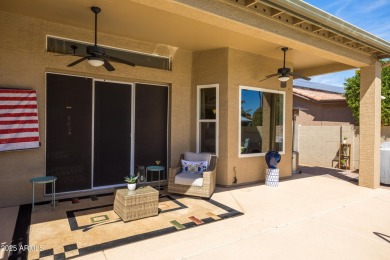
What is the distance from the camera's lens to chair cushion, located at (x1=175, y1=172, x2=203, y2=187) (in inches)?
209

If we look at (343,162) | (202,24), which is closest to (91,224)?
(202,24)

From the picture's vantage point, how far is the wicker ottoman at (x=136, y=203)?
403cm

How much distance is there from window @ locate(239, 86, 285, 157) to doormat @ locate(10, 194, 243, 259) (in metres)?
2.29

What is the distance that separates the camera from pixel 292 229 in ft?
12.8

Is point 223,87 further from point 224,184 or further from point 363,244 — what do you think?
point 363,244

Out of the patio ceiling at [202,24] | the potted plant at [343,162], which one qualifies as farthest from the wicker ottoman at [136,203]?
the potted plant at [343,162]

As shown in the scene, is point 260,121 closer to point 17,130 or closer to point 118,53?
point 118,53

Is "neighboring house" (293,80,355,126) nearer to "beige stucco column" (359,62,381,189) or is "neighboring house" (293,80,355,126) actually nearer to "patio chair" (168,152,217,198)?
"beige stucco column" (359,62,381,189)

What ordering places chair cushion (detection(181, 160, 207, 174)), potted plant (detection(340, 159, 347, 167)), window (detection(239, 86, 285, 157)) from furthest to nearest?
potted plant (detection(340, 159, 347, 167))
window (detection(239, 86, 285, 157))
chair cushion (detection(181, 160, 207, 174))

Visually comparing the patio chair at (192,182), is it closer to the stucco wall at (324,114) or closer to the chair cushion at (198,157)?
the chair cushion at (198,157)

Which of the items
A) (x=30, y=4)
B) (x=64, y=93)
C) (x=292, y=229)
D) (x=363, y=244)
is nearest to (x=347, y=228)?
(x=363, y=244)

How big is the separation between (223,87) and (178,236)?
152 inches

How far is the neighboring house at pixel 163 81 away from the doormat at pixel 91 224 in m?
0.98

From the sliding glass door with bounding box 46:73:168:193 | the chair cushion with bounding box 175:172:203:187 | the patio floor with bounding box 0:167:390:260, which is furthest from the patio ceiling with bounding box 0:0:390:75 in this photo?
the patio floor with bounding box 0:167:390:260
